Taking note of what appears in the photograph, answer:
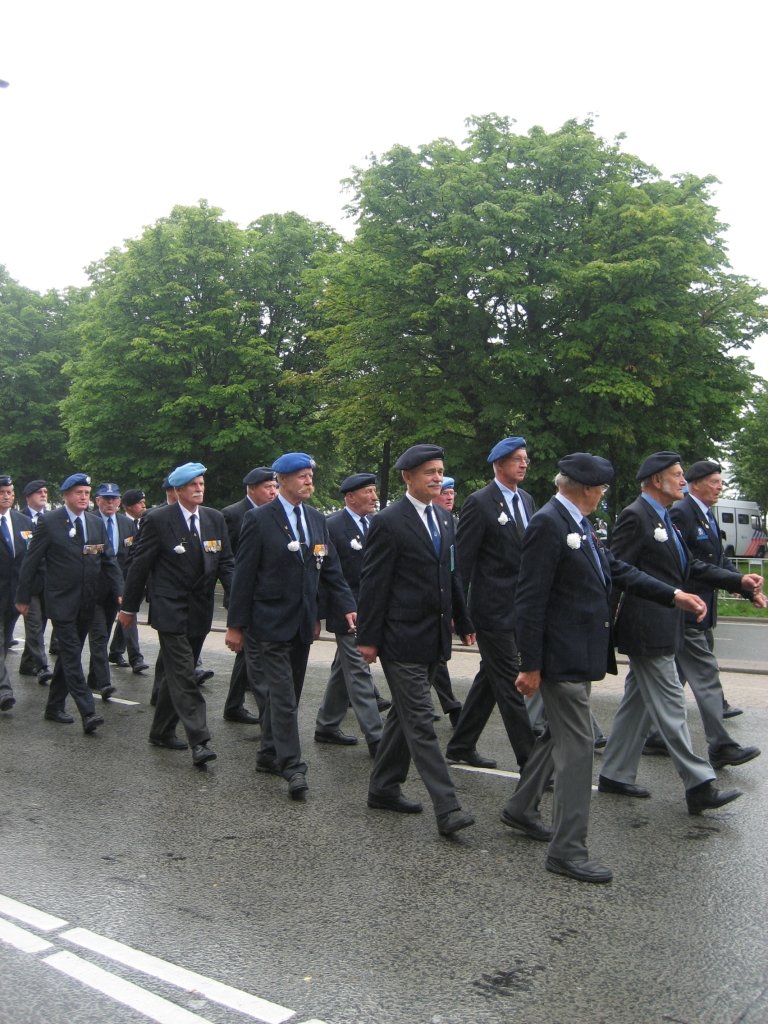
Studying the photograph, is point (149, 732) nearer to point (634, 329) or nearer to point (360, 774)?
point (360, 774)

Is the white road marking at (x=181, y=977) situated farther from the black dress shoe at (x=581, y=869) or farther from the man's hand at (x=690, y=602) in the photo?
the man's hand at (x=690, y=602)

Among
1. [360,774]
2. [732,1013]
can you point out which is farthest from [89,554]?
[732,1013]

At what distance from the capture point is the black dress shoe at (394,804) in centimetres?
584

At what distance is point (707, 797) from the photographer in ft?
18.4

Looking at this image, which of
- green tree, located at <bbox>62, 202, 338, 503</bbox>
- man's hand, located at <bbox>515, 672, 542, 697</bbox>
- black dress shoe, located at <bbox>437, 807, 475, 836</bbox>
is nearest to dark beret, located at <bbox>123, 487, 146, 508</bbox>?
black dress shoe, located at <bbox>437, 807, 475, 836</bbox>

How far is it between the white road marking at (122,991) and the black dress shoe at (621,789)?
3.46 meters

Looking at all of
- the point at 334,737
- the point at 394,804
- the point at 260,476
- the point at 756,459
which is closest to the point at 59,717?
the point at 334,737

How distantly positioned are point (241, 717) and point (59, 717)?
1.54m

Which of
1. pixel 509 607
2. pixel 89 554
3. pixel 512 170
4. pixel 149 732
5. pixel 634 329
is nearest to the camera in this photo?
pixel 509 607

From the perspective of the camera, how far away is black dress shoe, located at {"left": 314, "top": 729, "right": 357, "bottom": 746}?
7836mm

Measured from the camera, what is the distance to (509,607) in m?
6.43

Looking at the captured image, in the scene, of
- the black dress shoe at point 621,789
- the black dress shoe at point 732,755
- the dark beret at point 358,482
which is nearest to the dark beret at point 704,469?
the black dress shoe at point 732,755

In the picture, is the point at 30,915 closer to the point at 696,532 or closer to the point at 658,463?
the point at 658,463

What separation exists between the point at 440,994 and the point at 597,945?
29.6 inches
